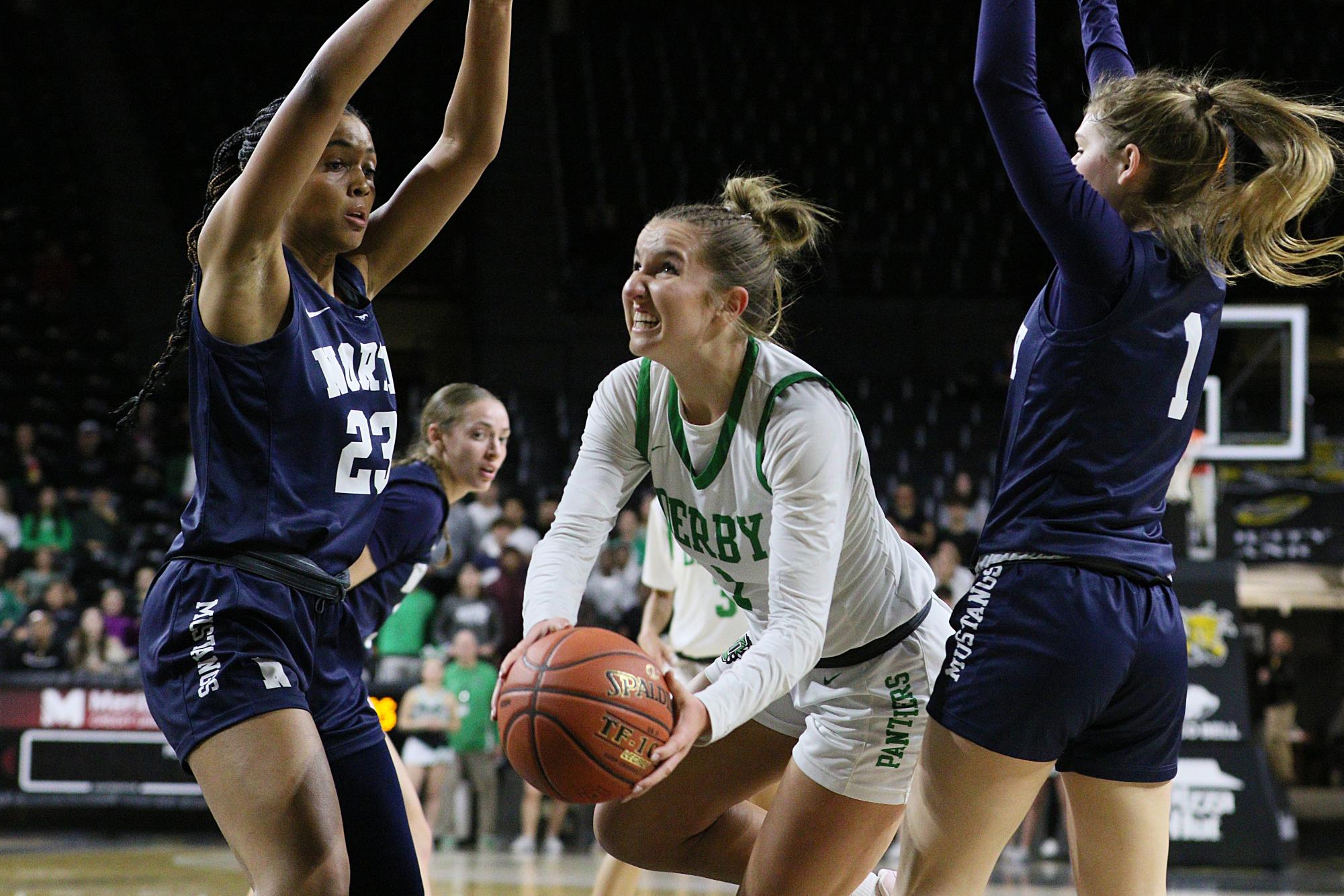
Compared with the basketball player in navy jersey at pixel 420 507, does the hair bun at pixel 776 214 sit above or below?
above

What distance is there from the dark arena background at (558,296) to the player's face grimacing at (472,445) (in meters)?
4.94

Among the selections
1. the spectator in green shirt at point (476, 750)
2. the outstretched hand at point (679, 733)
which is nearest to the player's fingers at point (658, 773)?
the outstretched hand at point (679, 733)

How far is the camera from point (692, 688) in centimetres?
300

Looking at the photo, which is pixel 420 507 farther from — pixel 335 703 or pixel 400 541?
pixel 335 703

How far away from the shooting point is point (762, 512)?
8.75 feet

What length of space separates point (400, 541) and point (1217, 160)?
87.4 inches

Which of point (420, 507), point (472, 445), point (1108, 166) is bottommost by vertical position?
point (420, 507)

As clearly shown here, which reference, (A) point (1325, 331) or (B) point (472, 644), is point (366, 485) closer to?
(B) point (472, 644)

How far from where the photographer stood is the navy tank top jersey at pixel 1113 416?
93.4 inches

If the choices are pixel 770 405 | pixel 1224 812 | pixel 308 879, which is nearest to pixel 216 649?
pixel 308 879

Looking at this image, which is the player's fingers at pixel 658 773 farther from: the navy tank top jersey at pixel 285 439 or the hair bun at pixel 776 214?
the hair bun at pixel 776 214

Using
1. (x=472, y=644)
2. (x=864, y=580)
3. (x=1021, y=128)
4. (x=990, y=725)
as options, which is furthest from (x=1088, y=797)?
(x=472, y=644)

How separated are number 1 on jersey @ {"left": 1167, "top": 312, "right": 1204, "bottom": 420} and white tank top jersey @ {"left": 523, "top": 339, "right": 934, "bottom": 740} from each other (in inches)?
23.3

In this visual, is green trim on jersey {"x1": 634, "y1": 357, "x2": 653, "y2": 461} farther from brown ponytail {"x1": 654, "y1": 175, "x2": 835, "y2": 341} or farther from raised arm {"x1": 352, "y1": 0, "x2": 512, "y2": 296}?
raised arm {"x1": 352, "y1": 0, "x2": 512, "y2": 296}
